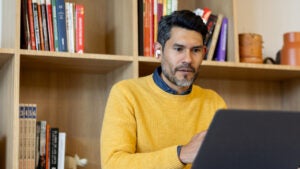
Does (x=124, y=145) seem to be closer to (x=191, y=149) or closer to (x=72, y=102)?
(x=191, y=149)

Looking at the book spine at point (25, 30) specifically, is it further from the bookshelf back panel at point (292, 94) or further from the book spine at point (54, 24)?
the bookshelf back panel at point (292, 94)

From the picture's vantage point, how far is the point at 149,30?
1875 mm

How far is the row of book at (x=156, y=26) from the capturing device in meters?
1.86

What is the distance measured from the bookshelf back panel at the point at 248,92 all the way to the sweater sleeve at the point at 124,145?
82 centimetres

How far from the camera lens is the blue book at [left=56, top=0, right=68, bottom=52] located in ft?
5.70

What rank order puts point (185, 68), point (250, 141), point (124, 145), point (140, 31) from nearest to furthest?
point (250, 141) < point (124, 145) < point (185, 68) < point (140, 31)

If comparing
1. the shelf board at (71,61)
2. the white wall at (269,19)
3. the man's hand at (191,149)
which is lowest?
the man's hand at (191,149)

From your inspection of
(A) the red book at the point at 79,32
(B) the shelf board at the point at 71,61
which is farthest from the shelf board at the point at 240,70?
(A) the red book at the point at 79,32

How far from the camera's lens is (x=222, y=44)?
201cm

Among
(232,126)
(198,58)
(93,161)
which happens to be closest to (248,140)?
(232,126)

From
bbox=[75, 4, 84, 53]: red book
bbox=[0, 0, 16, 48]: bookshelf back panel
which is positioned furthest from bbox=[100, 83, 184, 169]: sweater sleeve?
bbox=[0, 0, 16, 48]: bookshelf back panel

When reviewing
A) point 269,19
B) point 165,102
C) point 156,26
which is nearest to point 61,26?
point 156,26

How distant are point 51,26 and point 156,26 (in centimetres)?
40

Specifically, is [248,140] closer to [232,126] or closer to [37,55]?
[232,126]
